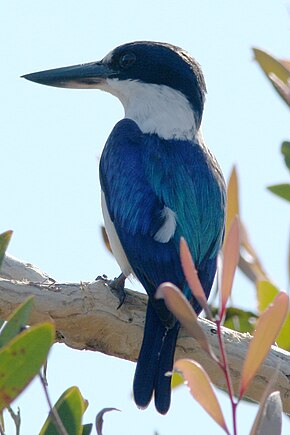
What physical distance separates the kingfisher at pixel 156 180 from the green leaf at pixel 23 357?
1803 millimetres

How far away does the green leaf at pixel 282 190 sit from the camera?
2680mm

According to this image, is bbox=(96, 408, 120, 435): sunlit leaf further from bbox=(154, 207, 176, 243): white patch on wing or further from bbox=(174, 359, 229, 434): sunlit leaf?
bbox=(154, 207, 176, 243): white patch on wing

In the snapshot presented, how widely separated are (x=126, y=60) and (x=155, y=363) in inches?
79.0

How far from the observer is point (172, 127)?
15.7ft

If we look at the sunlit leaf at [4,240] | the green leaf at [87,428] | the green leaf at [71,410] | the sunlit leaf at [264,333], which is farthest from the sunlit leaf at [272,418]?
the sunlit leaf at [4,240]

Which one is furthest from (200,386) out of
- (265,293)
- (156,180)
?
(156,180)

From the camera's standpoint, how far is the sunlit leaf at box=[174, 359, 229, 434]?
1.68 m

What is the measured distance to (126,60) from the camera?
5082mm

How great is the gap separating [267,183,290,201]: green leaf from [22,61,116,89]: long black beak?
8.57 ft

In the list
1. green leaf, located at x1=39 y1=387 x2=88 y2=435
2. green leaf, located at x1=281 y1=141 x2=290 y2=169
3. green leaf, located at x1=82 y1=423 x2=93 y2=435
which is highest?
green leaf, located at x1=281 y1=141 x2=290 y2=169

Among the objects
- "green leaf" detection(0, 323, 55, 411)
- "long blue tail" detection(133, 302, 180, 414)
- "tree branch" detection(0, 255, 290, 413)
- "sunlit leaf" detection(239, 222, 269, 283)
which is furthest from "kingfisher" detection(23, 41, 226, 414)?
"green leaf" detection(0, 323, 55, 411)

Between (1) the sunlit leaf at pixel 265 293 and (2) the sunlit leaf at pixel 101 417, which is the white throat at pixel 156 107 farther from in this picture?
(2) the sunlit leaf at pixel 101 417

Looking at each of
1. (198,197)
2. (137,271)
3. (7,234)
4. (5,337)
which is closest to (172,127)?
(198,197)

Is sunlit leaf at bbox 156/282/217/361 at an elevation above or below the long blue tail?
above
